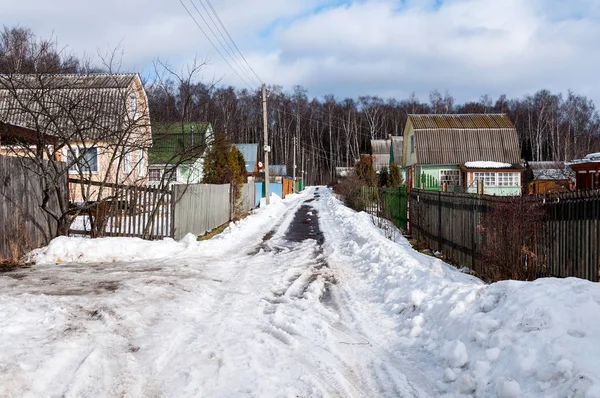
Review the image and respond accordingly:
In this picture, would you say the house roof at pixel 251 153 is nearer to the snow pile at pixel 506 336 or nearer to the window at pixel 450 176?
the window at pixel 450 176

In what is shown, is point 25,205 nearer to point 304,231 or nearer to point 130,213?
point 130,213

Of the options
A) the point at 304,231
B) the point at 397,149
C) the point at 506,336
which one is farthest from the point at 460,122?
the point at 506,336

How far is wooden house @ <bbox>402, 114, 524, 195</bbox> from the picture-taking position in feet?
117

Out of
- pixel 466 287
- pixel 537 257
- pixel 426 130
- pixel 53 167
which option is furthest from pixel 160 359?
pixel 426 130

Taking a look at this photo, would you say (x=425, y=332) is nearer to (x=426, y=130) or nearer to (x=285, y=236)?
(x=285, y=236)

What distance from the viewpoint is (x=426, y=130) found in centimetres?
3847

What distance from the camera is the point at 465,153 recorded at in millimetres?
37406

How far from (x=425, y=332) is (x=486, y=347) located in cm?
115

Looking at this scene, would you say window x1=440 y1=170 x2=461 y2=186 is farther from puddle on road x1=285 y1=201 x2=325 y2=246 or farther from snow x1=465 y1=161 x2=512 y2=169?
puddle on road x1=285 y1=201 x2=325 y2=246

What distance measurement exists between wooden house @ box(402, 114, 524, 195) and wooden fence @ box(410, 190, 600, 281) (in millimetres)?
26495

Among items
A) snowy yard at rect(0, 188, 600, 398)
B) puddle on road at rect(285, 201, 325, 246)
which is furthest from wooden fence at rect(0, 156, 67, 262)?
puddle on road at rect(285, 201, 325, 246)

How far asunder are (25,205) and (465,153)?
33171 mm

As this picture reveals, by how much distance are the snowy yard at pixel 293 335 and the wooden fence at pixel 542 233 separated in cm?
112

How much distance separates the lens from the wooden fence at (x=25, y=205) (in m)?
9.49
